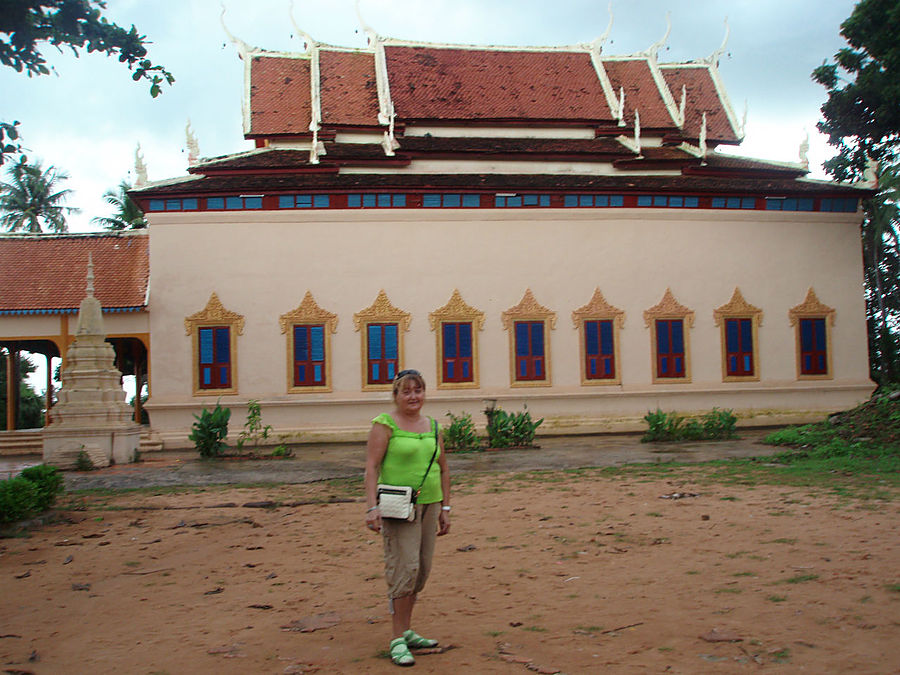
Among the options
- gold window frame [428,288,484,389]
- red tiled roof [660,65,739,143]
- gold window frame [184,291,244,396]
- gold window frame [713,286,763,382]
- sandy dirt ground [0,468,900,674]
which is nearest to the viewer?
sandy dirt ground [0,468,900,674]

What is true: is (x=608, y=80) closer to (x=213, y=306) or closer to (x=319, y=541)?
(x=213, y=306)

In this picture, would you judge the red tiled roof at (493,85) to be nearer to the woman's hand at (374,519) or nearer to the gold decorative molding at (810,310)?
the gold decorative molding at (810,310)

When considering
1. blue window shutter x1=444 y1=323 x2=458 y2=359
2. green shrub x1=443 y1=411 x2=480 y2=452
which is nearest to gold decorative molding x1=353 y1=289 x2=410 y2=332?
blue window shutter x1=444 y1=323 x2=458 y2=359

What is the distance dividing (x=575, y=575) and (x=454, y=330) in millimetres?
12251

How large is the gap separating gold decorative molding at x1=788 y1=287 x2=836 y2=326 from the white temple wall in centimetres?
14

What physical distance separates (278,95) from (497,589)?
1765 centimetres

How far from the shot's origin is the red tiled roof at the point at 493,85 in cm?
2017

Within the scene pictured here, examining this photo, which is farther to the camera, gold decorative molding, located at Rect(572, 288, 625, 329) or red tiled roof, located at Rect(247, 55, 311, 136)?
red tiled roof, located at Rect(247, 55, 311, 136)

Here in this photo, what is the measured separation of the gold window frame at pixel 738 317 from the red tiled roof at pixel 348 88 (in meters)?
9.33

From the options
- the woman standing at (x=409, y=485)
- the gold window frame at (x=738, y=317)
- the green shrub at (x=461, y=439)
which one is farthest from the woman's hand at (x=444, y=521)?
the gold window frame at (x=738, y=317)

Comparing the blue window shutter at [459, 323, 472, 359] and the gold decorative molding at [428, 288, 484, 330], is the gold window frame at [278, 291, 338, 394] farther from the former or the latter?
the blue window shutter at [459, 323, 472, 359]

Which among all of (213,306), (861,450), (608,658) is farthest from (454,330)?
(608,658)

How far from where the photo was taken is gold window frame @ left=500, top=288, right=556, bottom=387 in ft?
57.9

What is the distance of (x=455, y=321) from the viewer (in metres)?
17.6
